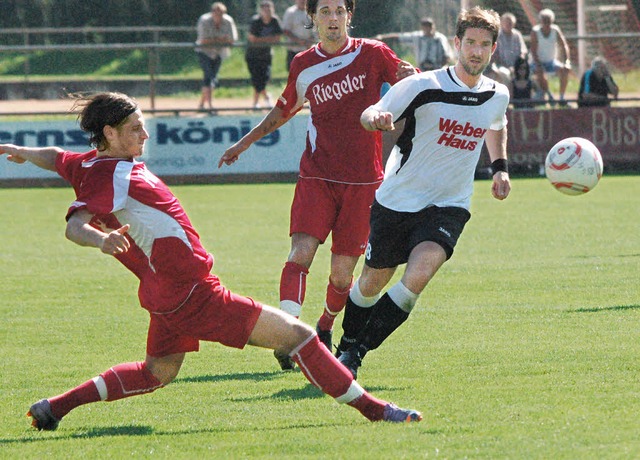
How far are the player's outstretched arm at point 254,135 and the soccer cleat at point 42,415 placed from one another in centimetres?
207

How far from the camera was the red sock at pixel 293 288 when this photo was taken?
7.16m

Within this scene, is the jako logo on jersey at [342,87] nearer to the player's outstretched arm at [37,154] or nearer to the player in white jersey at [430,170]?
the player in white jersey at [430,170]

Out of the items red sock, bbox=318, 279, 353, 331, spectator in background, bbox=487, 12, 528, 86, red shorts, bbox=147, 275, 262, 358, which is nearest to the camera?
red shorts, bbox=147, 275, 262, 358

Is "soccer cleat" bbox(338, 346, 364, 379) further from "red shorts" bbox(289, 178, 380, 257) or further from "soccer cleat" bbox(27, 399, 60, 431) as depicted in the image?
"soccer cleat" bbox(27, 399, 60, 431)

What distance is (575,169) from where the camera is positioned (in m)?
7.81

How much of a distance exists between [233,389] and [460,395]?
1259 mm

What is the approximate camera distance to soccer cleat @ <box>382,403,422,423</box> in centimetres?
544

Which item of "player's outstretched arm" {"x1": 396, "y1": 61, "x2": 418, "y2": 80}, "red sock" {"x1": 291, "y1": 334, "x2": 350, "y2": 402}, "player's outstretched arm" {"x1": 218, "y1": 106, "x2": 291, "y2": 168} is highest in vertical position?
"player's outstretched arm" {"x1": 396, "y1": 61, "x2": 418, "y2": 80}

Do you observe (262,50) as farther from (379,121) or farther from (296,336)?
(296,336)

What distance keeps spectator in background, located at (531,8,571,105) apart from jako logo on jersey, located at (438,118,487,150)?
15127 mm

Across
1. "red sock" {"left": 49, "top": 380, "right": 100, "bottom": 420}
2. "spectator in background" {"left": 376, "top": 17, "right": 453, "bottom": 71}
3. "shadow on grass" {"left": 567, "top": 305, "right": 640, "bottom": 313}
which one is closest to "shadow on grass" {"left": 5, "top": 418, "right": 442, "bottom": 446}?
"red sock" {"left": 49, "top": 380, "right": 100, "bottom": 420}

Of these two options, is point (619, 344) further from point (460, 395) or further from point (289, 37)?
point (289, 37)

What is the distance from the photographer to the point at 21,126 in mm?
20125

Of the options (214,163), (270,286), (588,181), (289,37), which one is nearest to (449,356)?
(588,181)
